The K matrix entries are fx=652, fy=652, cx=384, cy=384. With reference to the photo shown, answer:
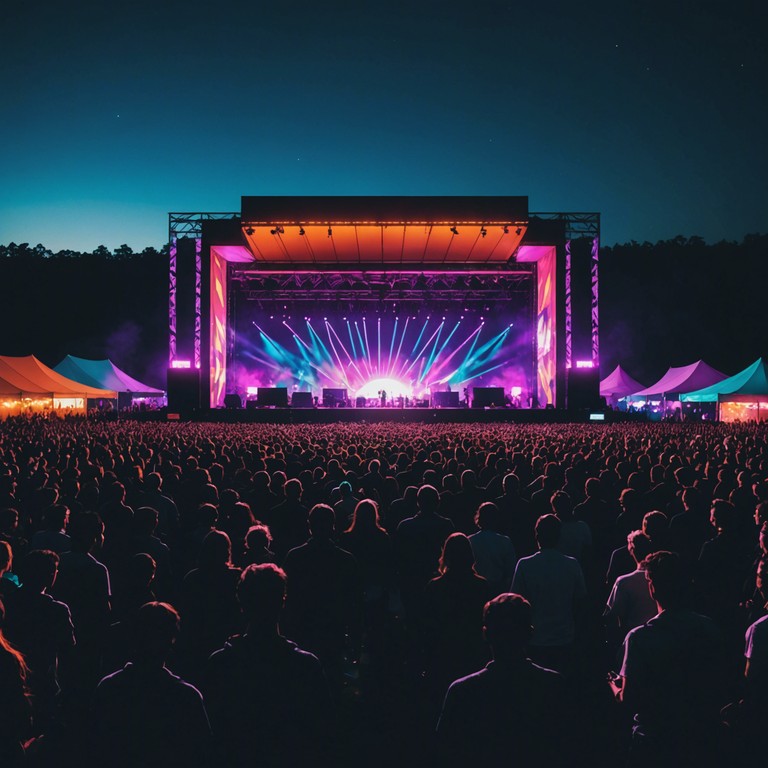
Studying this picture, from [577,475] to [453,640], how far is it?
4.95 meters

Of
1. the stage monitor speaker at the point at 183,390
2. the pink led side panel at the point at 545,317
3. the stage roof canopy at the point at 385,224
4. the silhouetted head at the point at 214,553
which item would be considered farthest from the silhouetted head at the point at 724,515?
Result: the stage monitor speaker at the point at 183,390

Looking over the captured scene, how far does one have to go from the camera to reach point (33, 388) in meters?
27.1

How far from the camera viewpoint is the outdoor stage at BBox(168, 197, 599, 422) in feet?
87.7

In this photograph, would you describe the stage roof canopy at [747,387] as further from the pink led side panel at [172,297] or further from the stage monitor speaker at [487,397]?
the pink led side panel at [172,297]

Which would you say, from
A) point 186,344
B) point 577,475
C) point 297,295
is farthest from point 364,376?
point 577,475

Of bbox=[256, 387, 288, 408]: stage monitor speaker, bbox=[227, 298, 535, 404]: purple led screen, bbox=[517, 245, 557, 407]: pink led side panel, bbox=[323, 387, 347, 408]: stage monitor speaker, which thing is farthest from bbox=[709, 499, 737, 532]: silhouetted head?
bbox=[227, 298, 535, 404]: purple led screen

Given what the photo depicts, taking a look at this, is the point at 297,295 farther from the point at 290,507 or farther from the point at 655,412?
the point at 290,507

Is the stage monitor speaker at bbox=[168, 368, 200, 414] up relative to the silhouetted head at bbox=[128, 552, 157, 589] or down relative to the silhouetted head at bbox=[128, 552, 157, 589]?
up

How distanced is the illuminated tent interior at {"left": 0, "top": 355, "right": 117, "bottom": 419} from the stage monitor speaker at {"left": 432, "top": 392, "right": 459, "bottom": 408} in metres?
16.6

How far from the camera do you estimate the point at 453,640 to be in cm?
389

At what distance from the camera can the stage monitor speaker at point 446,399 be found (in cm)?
3139

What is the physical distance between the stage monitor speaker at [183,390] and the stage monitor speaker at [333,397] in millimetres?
6951

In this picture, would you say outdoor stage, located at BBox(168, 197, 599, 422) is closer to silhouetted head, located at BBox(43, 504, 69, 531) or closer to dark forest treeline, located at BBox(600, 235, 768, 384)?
dark forest treeline, located at BBox(600, 235, 768, 384)

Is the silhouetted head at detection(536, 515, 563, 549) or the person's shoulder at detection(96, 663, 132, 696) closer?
the person's shoulder at detection(96, 663, 132, 696)
